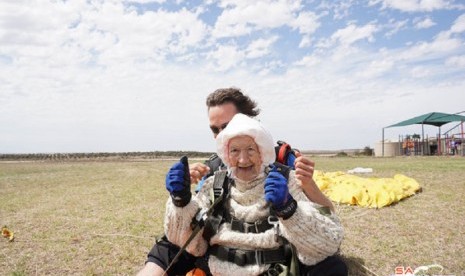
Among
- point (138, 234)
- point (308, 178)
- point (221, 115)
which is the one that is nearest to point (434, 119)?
point (138, 234)

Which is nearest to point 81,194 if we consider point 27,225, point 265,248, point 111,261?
point 27,225

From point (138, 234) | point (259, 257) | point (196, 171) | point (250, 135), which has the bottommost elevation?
point (138, 234)

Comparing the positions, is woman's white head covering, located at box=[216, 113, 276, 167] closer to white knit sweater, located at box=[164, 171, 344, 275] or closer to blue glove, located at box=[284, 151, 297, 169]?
white knit sweater, located at box=[164, 171, 344, 275]

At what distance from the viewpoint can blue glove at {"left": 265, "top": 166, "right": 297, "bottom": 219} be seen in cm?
239

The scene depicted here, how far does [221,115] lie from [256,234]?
5.30 ft

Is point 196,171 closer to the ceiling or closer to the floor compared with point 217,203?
closer to the ceiling

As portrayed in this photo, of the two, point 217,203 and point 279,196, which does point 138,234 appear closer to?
point 217,203

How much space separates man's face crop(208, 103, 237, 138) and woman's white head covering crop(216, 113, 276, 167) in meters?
0.96

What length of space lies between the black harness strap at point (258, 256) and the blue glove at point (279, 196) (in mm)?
402

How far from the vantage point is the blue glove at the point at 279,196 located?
2.39 m

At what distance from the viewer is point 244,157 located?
9.50ft

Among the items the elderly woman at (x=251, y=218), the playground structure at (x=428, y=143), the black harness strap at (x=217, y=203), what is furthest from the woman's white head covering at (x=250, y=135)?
the playground structure at (x=428, y=143)

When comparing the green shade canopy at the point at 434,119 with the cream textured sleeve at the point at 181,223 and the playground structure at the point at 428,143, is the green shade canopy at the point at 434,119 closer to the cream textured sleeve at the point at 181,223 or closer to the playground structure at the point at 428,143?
the playground structure at the point at 428,143

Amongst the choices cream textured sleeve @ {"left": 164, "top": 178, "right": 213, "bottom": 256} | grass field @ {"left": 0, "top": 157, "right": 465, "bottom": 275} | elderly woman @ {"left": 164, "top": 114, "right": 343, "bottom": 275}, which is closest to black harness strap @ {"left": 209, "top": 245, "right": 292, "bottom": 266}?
elderly woman @ {"left": 164, "top": 114, "right": 343, "bottom": 275}
